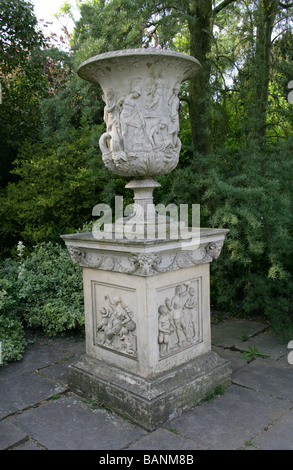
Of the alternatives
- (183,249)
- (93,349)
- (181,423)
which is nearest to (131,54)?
(183,249)

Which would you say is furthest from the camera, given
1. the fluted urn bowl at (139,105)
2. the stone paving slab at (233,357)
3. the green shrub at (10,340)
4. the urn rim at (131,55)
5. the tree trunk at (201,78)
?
the tree trunk at (201,78)

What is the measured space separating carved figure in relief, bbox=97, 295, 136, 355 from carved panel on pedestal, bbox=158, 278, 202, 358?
195 mm

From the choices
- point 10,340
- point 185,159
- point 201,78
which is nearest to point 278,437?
point 10,340

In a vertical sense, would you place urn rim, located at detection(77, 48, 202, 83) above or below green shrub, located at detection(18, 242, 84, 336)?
above

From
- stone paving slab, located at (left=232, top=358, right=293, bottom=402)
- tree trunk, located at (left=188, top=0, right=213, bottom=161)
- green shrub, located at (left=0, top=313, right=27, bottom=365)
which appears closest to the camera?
stone paving slab, located at (left=232, top=358, right=293, bottom=402)

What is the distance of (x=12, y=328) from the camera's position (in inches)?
150

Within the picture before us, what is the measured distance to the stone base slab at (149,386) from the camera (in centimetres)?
239

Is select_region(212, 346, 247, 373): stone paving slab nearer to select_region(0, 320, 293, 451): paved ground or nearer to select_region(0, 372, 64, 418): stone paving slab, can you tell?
select_region(0, 320, 293, 451): paved ground

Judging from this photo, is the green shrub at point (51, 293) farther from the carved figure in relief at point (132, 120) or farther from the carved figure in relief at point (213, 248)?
the carved figure in relief at point (132, 120)

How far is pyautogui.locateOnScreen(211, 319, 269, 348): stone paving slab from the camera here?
3.71 meters

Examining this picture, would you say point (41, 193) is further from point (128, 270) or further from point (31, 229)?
point (128, 270)

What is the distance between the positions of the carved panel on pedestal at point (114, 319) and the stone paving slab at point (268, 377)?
92cm

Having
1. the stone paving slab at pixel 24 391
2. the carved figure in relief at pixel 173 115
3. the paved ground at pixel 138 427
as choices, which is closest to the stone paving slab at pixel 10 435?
the paved ground at pixel 138 427

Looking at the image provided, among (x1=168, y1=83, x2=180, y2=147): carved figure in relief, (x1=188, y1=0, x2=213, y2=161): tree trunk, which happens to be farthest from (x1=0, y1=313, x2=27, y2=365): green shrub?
(x1=188, y1=0, x2=213, y2=161): tree trunk
